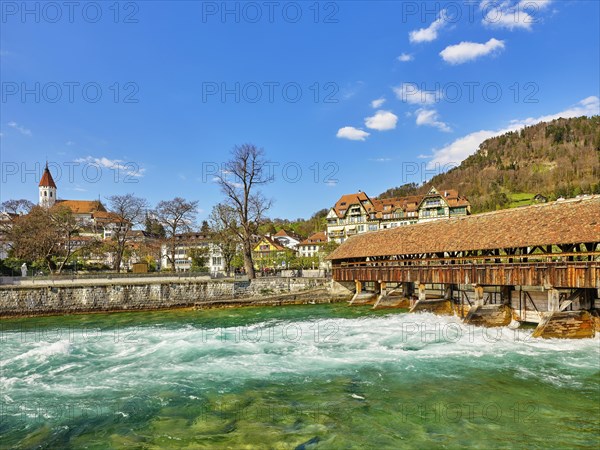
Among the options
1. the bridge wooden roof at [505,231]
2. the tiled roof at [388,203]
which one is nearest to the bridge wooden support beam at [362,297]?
the bridge wooden roof at [505,231]

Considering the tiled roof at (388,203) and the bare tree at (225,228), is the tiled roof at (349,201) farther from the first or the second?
the bare tree at (225,228)

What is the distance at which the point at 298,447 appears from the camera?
6207 millimetres

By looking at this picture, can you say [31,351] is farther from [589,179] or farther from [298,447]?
[589,179]

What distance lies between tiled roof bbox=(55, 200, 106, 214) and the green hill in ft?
288

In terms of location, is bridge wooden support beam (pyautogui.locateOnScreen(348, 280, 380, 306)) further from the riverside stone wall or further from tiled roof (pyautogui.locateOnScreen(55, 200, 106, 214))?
tiled roof (pyautogui.locateOnScreen(55, 200, 106, 214))

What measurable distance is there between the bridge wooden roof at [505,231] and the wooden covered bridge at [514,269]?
0.03 metres

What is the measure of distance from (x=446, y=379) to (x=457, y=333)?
5854mm

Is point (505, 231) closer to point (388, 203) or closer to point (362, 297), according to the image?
point (362, 297)

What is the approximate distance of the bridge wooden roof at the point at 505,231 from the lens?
14.6m

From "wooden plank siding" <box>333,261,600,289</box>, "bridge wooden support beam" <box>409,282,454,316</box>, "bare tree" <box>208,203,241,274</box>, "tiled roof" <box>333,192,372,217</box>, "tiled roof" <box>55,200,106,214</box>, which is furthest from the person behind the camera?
"tiled roof" <box>55,200,106,214</box>

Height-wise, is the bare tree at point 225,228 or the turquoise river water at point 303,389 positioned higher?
the bare tree at point 225,228

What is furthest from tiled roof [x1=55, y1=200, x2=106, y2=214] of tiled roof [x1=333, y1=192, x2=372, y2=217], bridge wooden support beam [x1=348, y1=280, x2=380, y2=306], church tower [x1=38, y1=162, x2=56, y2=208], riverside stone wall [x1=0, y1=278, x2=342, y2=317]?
bridge wooden support beam [x1=348, y1=280, x2=380, y2=306]

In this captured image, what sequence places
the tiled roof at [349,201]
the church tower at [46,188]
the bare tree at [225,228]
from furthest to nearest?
1. the church tower at [46,188]
2. the tiled roof at [349,201]
3. the bare tree at [225,228]

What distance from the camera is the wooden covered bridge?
1403cm
